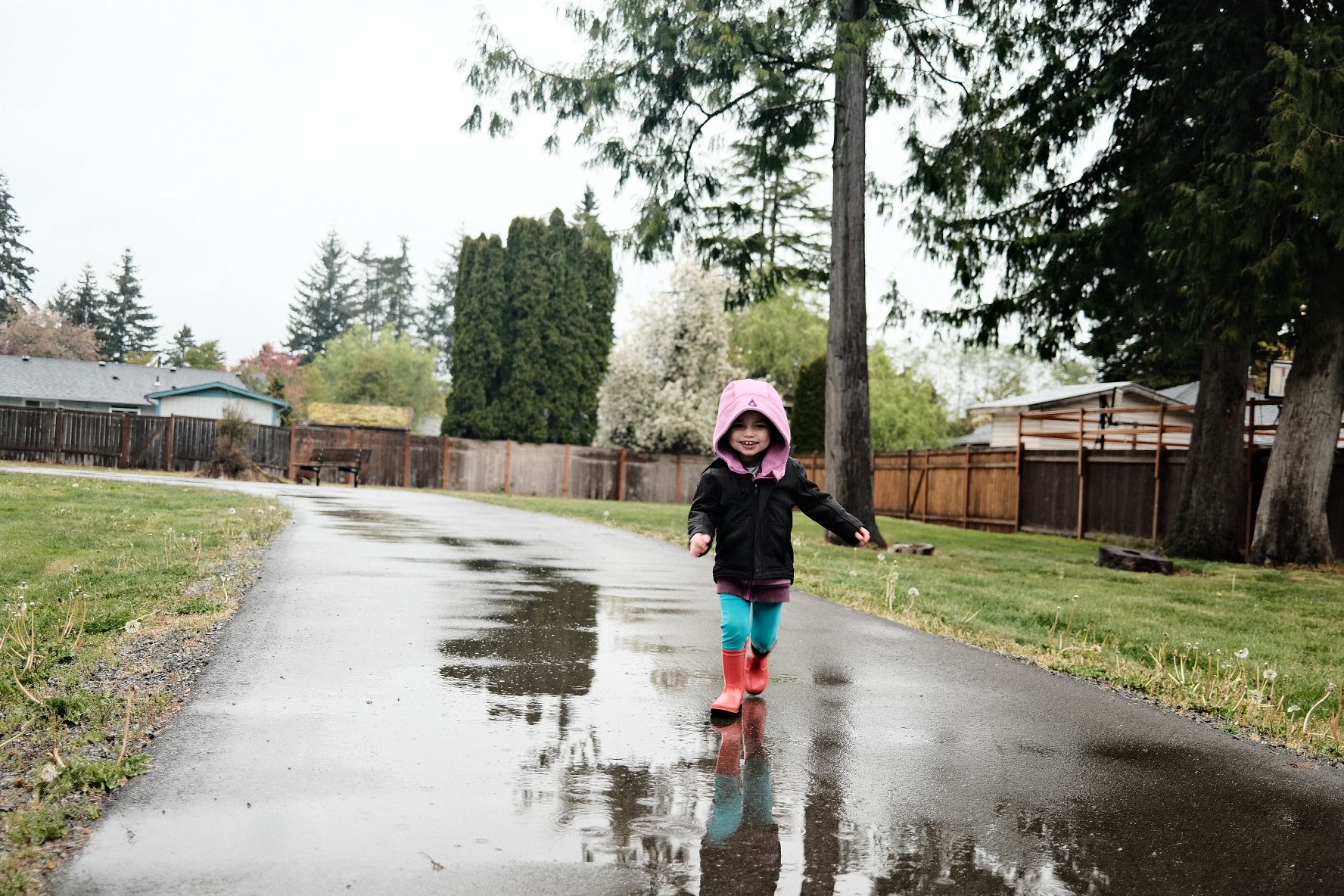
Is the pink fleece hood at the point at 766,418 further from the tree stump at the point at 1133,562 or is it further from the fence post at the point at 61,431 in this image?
the fence post at the point at 61,431

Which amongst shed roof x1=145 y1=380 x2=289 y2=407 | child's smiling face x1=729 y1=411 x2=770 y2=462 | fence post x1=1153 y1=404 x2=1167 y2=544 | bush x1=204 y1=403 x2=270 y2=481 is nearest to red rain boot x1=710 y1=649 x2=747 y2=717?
child's smiling face x1=729 y1=411 x2=770 y2=462

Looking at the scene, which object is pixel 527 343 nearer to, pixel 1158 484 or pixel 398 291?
pixel 1158 484

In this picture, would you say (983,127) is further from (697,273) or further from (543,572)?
(697,273)

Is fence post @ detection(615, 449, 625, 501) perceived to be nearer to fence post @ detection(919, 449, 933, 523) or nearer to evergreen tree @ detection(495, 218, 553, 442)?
evergreen tree @ detection(495, 218, 553, 442)

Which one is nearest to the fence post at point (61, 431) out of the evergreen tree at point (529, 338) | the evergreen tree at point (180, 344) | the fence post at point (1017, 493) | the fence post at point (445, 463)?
the fence post at point (445, 463)

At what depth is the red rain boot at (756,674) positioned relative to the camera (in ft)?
19.0

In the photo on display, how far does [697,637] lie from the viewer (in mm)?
7473

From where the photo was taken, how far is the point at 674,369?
46.0m

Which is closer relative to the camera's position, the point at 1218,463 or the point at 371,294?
the point at 1218,463

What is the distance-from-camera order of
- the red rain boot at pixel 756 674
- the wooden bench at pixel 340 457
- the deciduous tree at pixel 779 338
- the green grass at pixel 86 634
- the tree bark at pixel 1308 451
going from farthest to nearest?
1. the deciduous tree at pixel 779 338
2. the wooden bench at pixel 340 457
3. the tree bark at pixel 1308 451
4. the red rain boot at pixel 756 674
5. the green grass at pixel 86 634

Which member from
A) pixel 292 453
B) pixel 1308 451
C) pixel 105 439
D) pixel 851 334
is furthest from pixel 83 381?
pixel 1308 451

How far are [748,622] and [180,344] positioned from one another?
10727 centimetres

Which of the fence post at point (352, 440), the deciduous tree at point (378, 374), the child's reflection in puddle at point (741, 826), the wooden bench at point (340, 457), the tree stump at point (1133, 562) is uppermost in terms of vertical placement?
the deciduous tree at point (378, 374)

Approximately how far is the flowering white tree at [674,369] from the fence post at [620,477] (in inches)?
75.8
